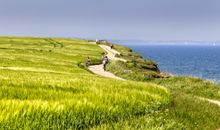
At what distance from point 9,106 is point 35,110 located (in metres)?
0.85

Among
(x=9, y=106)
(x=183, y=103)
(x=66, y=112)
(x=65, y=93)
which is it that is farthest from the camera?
(x=183, y=103)

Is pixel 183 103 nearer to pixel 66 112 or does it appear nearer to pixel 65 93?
pixel 65 93

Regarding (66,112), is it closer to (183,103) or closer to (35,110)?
(35,110)

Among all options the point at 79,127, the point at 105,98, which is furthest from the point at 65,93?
the point at 79,127

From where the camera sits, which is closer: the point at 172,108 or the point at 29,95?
the point at 29,95

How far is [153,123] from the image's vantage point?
18766 millimetres

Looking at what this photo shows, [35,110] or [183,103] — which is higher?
[35,110]

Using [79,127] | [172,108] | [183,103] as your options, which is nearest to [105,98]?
[79,127]

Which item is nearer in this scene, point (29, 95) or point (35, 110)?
point (35, 110)

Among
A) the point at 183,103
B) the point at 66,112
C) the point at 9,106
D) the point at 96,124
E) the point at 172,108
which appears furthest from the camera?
the point at 183,103

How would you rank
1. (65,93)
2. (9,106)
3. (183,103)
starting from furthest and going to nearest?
(183,103) → (65,93) → (9,106)

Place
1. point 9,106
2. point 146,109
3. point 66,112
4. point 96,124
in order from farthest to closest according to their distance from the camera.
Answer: point 146,109
point 96,124
point 66,112
point 9,106

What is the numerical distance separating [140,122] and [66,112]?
Answer: 3564 millimetres

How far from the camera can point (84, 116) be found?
1719cm
